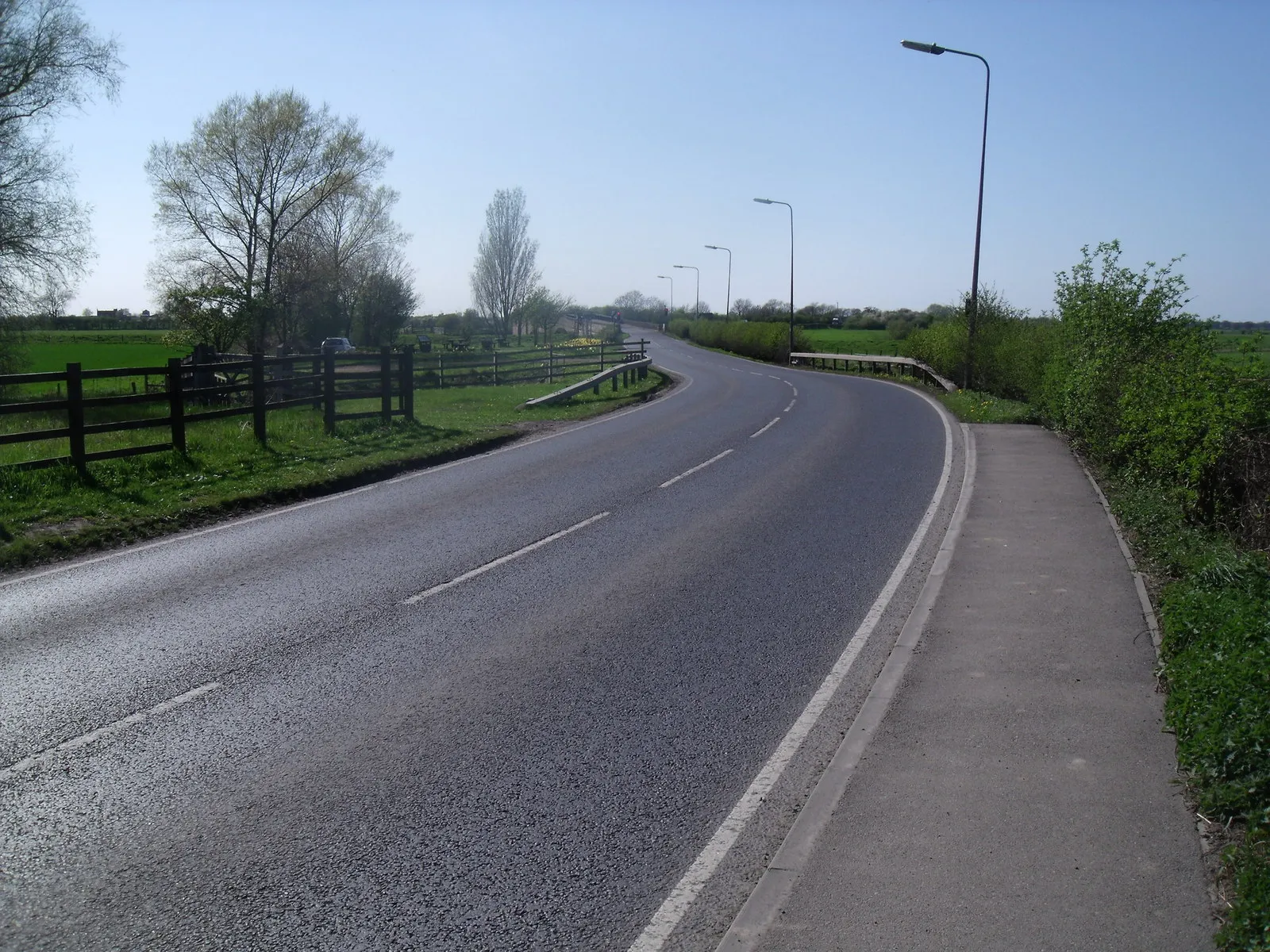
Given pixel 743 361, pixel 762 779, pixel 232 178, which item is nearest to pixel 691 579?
pixel 762 779

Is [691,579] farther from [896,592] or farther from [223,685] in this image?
[223,685]

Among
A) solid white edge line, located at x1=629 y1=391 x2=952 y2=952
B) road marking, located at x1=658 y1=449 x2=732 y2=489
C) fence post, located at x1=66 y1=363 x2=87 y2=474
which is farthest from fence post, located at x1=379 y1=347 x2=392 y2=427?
solid white edge line, located at x1=629 y1=391 x2=952 y2=952

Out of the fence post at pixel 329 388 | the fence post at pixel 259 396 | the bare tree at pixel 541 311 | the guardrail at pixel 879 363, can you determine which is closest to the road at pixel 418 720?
the fence post at pixel 259 396

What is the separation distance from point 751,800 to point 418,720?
204 centimetres

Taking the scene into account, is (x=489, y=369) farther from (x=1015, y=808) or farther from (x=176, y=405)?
(x=1015, y=808)

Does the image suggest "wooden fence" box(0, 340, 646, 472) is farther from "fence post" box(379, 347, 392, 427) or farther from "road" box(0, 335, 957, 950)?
"road" box(0, 335, 957, 950)

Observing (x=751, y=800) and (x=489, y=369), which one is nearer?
(x=751, y=800)

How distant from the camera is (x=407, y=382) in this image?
68.7 ft

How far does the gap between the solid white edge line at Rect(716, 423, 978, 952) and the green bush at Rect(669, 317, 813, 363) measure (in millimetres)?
54907

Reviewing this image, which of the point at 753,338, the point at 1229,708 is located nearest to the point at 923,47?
the point at 1229,708

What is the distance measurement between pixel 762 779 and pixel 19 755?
383 centimetres

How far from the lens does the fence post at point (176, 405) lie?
14477 mm

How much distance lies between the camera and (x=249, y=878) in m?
4.27

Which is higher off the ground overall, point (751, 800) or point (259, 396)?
point (259, 396)
